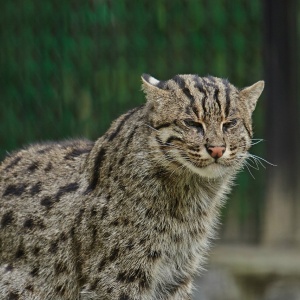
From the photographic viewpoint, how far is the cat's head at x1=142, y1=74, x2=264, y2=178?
28.6 feet

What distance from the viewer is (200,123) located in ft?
28.6

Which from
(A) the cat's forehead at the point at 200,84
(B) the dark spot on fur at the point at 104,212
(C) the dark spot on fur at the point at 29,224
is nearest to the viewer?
(A) the cat's forehead at the point at 200,84

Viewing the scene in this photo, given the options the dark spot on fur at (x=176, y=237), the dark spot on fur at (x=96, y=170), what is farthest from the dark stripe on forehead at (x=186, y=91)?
the dark spot on fur at (x=176, y=237)

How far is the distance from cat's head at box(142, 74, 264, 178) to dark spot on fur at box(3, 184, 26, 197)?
115cm

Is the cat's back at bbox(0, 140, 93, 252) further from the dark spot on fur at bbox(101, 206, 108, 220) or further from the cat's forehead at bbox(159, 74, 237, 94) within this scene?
the cat's forehead at bbox(159, 74, 237, 94)

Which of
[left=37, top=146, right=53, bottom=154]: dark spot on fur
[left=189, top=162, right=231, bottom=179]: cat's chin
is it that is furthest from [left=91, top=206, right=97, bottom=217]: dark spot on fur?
[left=37, top=146, right=53, bottom=154]: dark spot on fur

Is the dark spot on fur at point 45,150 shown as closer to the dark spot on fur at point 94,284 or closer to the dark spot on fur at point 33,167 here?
the dark spot on fur at point 33,167

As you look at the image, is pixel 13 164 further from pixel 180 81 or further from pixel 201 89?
pixel 201 89

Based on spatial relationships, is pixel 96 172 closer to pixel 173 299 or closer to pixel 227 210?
pixel 173 299

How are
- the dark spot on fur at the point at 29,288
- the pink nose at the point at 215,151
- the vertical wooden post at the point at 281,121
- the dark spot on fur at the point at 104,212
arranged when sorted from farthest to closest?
the vertical wooden post at the point at 281,121 < the dark spot on fur at the point at 29,288 < the dark spot on fur at the point at 104,212 < the pink nose at the point at 215,151

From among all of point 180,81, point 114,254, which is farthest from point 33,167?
point 180,81

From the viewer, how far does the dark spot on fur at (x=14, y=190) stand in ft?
31.7

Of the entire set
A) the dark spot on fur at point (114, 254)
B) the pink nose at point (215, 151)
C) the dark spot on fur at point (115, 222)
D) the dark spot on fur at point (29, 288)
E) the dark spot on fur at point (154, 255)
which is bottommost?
the dark spot on fur at point (29, 288)

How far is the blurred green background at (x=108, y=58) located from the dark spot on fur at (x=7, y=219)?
504 centimetres
